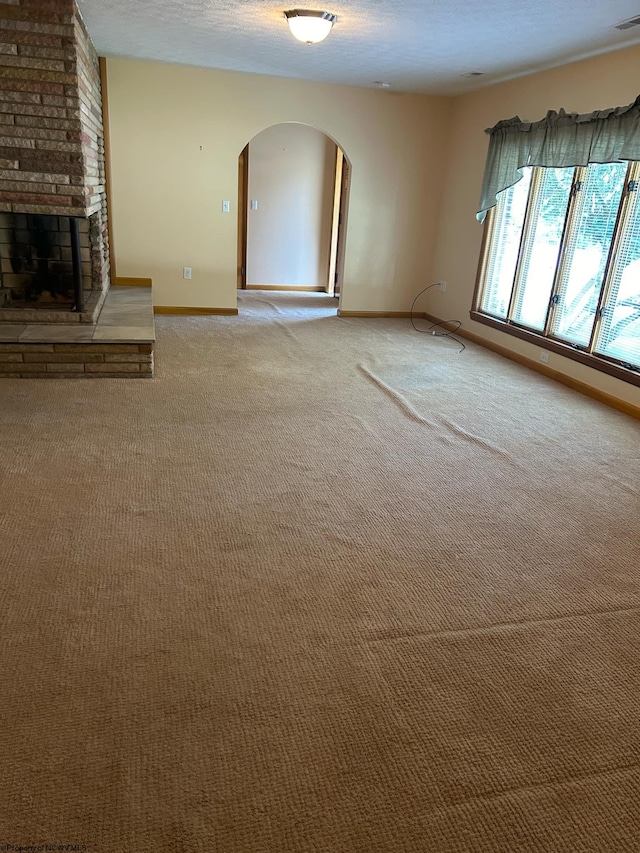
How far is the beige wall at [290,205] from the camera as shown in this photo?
7.94 meters

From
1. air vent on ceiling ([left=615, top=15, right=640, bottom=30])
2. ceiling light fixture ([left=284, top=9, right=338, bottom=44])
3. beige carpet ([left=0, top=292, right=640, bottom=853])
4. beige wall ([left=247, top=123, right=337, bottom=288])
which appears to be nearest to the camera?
beige carpet ([left=0, top=292, right=640, bottom=853])

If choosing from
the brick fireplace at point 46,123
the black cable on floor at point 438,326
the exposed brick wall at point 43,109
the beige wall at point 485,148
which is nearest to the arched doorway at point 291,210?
the black cable on floor at point 438,326

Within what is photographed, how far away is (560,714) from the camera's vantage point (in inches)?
68.5

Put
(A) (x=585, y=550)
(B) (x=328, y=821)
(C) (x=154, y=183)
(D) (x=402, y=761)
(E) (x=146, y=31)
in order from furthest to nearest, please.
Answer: (C) (x=154, y=183) → (E) (x=146, y=31) → (A) (x=585, y=550) → (D) (x=402, y=761) → (B) (x=328, y=821)

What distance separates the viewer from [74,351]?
4.19 m

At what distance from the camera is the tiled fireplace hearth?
12.6 ft

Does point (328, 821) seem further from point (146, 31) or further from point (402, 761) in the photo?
point (146, 31)

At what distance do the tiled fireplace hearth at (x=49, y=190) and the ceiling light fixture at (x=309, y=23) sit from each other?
1387 millimetres

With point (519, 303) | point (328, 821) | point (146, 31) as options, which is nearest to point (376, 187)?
point (519, 303)

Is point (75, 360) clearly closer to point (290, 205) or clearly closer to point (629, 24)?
point (629, 24)

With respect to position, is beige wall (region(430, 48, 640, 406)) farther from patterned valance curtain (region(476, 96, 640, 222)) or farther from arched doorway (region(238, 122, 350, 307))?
arched doorway (region(238, 122, 350, 307))

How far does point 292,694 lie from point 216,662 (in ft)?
0.84

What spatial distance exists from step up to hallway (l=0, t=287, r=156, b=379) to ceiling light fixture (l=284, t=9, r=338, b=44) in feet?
7.07

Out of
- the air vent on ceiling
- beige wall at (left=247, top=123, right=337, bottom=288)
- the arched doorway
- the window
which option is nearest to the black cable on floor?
the window
